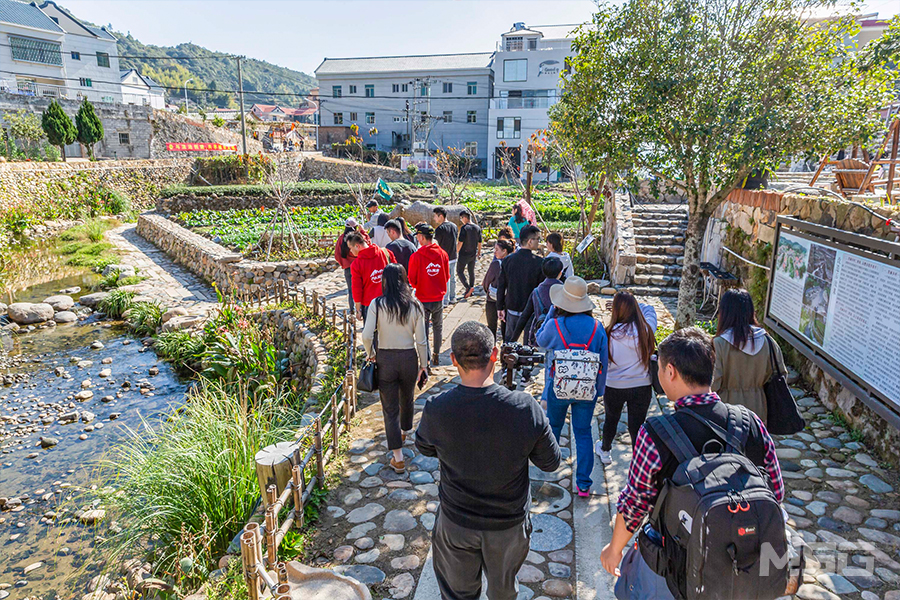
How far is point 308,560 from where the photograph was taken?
3.68 metres

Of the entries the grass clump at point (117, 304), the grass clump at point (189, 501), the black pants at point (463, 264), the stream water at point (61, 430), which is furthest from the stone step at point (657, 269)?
the grass clump at point (117, 304)

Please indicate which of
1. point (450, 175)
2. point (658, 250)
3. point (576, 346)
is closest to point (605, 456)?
point (576, 346)

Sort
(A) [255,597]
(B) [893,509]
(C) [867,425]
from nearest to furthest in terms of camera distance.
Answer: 1. (A) [255,597]
2. (B) [893,509]
3. (C) [867,425]

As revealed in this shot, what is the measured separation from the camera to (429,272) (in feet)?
20.6

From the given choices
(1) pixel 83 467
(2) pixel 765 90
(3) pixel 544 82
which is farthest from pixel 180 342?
(3) pixel 544 82

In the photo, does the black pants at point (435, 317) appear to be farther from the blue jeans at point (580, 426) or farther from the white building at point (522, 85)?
the white building at point (522, 85)

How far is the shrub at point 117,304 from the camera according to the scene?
42.7 feet

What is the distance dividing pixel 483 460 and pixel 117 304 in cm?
1336

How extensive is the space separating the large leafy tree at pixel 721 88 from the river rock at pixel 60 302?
13131mm

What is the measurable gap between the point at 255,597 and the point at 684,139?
6039 mm

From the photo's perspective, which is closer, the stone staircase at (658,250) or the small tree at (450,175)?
the stone staircase at (658,250)

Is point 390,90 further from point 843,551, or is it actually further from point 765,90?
point 843,551

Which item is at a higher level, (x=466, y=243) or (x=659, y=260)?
(x=466, y=243)

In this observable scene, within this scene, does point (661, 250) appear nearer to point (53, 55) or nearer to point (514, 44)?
point (514, 44)
